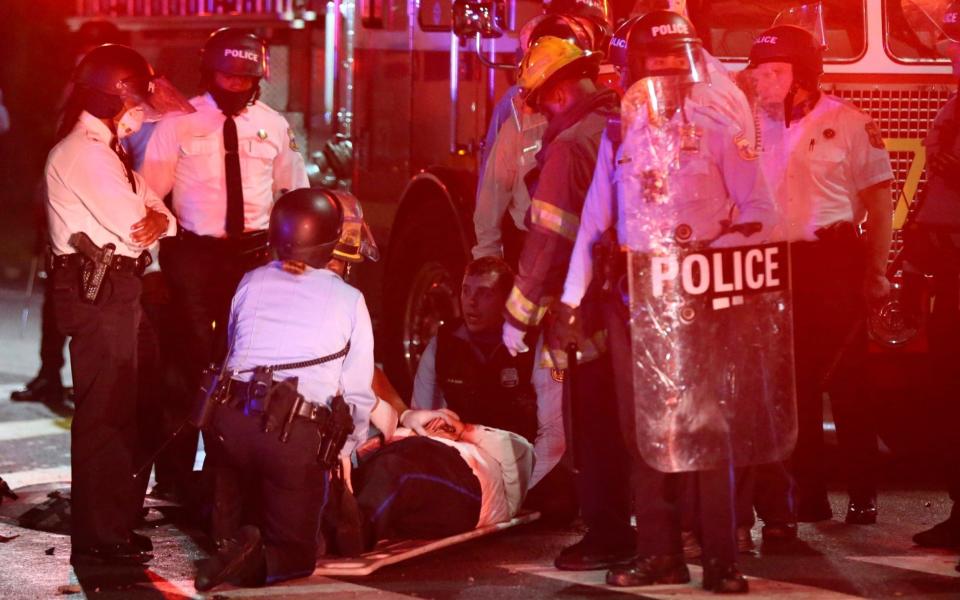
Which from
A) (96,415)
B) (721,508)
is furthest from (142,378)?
(721,508)

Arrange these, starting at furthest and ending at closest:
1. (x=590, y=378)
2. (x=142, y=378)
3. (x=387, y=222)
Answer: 1. (x=387, y=222)
2. (x=142, y=378)
3. (x=590, y=378)

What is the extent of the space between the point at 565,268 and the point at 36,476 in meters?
3.27

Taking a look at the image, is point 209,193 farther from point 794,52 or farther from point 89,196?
point 794,52

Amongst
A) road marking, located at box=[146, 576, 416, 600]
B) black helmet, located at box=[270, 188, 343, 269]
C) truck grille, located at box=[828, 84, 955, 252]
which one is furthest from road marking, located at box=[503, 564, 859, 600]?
truck grille, located at box=[828, 84, 955, 252]

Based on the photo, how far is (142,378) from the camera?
6.95 metres

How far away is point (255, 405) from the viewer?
589 cm

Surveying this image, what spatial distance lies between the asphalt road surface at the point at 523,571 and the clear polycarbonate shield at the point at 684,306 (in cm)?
58

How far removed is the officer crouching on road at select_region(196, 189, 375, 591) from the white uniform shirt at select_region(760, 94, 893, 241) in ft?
6.39

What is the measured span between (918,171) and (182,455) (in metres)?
3.72

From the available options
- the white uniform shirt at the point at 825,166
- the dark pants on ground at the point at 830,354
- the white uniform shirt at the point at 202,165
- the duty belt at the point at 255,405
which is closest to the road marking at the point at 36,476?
the white uniform shirt at the point at 202,165

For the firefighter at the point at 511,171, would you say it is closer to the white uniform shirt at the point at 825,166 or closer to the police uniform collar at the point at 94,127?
the white uniform shirt at the point at 825,166

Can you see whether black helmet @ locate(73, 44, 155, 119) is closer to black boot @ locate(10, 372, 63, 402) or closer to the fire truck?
the fire truck

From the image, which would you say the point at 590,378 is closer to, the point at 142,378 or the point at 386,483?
the point at 386,483

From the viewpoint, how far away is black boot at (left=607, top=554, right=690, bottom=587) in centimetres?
596
